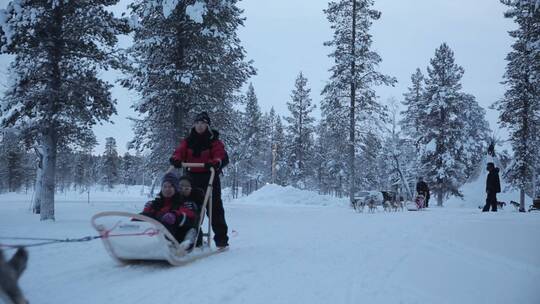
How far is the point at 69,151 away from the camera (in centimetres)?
1430

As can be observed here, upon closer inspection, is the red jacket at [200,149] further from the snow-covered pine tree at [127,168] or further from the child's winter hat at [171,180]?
the snow-covered pine tree at [127,168]

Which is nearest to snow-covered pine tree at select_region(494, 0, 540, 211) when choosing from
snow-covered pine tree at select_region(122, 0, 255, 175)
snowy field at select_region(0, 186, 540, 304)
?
snow-covered pine tree at select_region(122, 0, 255, 175)

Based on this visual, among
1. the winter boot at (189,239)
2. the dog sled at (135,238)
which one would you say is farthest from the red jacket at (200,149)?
the dog sled at (135,238)

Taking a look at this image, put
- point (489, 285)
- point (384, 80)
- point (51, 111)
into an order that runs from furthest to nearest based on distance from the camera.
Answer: point (384, 80) → point (51, 111) → point (489, 285)

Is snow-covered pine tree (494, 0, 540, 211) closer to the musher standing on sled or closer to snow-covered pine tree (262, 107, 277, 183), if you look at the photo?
the musher standing on sled

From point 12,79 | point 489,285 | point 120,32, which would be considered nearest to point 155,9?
point 120,32

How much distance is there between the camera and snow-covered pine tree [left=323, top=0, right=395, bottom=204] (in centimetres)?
2647

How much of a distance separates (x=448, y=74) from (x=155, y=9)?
25.4m

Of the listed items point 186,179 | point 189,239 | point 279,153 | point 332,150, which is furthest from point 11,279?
point 279,153

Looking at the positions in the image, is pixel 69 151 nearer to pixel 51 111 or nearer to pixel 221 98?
pixel 51 111

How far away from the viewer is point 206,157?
6578 mm

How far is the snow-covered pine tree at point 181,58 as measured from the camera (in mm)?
14680

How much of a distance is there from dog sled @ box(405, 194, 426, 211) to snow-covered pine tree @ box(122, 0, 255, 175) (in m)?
10.8

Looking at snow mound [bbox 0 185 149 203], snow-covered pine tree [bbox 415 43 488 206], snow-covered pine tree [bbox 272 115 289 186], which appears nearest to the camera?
snow-covered pine tree [bbox 415 43 488 206]
